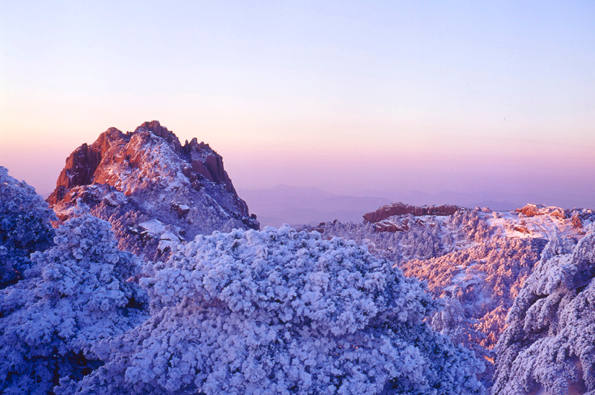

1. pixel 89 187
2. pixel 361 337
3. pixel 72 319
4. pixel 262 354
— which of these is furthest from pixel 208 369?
pixel 89 187

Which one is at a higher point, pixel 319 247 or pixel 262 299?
pixel 319 247

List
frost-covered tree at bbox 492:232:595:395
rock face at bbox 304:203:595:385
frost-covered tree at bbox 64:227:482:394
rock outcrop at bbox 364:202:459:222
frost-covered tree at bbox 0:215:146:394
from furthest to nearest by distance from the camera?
rock outcrop at bbox 364:202:459:222, rock face at bbox 304:203:595:385, frost-covered tree at bbox 0:215:146:394, frost-covered tree at bbox 492:232:595:395, frost-covered tree at bbox 64:227:482:394

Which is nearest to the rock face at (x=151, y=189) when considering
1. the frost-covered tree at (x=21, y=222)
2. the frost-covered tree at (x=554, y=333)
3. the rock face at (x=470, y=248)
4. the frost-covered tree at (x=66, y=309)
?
the frost-covered tree at (x=21, y=222)

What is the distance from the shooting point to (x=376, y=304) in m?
3.53

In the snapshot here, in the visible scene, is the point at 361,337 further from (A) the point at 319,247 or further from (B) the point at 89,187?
(B) the point at 89,187

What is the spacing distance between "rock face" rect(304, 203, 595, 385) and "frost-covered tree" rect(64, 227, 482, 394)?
2459 millimetres

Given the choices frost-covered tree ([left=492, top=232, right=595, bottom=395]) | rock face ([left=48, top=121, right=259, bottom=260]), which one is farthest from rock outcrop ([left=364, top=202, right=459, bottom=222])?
frost-covered tree ([left=492, top=232, right=595, bottom=395])

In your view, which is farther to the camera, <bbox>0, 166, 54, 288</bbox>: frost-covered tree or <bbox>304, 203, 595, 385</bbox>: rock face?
<bbox>304, 203, 595, 385</bbox>: rock face

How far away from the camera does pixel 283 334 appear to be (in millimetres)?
3391

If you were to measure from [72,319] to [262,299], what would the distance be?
2281mm

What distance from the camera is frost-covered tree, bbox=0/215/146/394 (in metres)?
4.15

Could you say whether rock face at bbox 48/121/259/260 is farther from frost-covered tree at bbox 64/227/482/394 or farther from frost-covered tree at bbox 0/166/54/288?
frost-covered tree at bbox 64/227/482/394

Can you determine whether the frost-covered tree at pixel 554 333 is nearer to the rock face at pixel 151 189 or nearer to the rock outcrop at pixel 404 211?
the rock face at pixel 151 189

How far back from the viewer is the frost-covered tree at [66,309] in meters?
4.15
